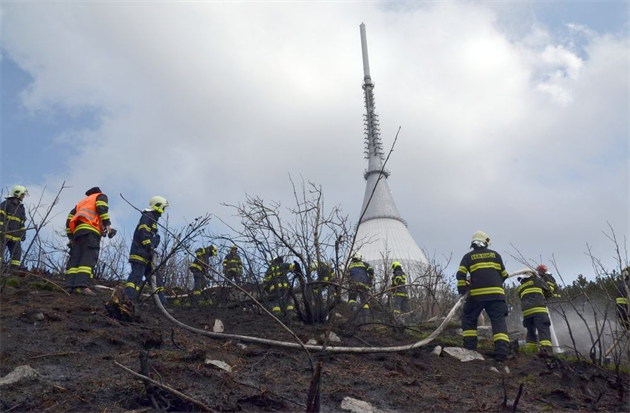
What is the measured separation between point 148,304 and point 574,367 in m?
5.66

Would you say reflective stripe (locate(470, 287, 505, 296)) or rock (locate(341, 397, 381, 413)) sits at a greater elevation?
reflective stripe (locate(470, 287, 505, 296))

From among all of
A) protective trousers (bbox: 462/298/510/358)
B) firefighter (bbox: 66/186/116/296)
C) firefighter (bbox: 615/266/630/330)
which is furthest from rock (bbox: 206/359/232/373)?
firefighter (bbox: 615/266/630/330)

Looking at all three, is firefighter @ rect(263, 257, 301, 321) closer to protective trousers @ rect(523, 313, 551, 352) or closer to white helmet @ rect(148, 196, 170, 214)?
white helmet @ rect(148, 196, 170, 214)

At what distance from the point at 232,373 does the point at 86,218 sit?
3.94 m

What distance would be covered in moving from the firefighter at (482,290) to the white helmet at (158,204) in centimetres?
458

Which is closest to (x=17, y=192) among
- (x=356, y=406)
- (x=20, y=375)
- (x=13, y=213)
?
(x=13, y=213)

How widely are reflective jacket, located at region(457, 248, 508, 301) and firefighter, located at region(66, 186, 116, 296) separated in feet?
16.3

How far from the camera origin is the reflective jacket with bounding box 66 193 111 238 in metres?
7.58

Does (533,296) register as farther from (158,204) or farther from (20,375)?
(20,375)

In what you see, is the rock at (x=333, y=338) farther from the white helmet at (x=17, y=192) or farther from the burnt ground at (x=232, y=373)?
the white helmet at (x=17, y=192)

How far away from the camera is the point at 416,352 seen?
6520 mm

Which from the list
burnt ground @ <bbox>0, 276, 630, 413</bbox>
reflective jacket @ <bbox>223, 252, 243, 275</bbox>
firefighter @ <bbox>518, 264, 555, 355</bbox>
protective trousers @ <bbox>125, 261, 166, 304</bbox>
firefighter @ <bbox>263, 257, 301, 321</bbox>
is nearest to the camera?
burnt ground @ <bbox>0, 276, 630, 413</bbox>

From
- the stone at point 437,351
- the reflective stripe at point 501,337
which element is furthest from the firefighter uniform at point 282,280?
the reflective stripe at point 501,337

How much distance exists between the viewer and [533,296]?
894cm
